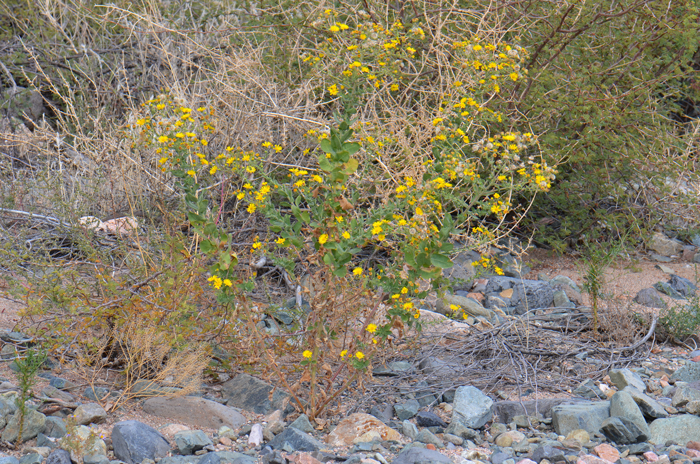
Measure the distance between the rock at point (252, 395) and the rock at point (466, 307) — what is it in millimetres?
1568

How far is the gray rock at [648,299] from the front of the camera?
15.0 ft

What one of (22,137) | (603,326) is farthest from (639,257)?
(22,137)

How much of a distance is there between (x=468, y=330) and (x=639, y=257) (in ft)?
8.77

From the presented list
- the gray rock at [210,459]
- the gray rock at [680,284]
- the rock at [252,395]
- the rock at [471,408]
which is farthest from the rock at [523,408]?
the gray rock at [680,284]

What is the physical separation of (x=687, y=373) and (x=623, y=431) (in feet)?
2.92

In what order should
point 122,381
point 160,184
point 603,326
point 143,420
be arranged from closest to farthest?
point 143,420 < point 122,381 < point 603,326 < point 160,184

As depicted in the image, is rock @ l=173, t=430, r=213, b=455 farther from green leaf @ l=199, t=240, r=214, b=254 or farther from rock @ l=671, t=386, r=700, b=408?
rock @ l=671, t=386, r=700, b=408

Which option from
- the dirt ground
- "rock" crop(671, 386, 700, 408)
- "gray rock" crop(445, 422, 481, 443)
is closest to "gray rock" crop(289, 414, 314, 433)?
"gray rock" crop(445, 422, 481, 443)

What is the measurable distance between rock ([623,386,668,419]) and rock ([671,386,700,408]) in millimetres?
108

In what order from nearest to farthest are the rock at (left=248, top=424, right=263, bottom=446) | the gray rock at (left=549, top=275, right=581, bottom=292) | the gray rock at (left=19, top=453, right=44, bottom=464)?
the gray rock at (left=19, top=453, right=44, bottom=464), the rock at (left=248, top=424, right=263, bottom=446), the gray rock at (left=549, top=275, right=581, bottom=292)

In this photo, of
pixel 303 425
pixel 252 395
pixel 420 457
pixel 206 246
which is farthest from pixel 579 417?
pixel 206 246

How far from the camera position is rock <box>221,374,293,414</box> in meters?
3.11

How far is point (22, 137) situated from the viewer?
18.7ft

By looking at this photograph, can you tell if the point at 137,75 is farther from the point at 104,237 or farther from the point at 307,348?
the point at 307,348
